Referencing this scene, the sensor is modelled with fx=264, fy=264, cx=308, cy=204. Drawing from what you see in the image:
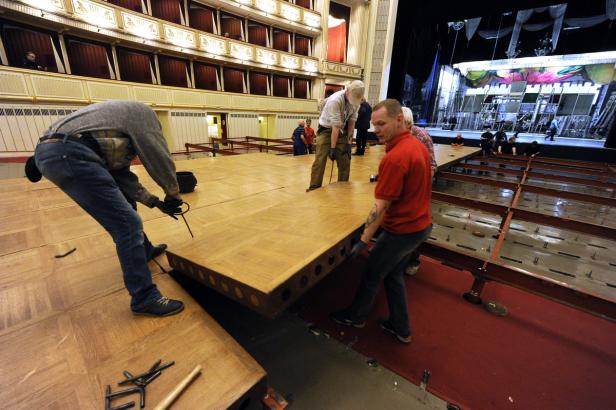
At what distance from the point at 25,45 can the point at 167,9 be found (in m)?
4.70

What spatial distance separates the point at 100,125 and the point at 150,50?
38.1ft

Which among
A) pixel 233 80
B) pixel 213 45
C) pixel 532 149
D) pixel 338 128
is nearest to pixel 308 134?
pixel 338 128

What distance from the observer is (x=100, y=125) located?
1180 mm

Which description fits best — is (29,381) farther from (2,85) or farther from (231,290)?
(2,85)

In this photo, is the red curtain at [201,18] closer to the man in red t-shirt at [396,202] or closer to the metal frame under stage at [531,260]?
the metal frame under stage at [531,260]

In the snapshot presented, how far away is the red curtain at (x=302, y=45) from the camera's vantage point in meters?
13.9

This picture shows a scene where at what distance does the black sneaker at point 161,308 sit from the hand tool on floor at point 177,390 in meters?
0.40

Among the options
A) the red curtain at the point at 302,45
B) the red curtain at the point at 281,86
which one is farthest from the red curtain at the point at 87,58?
the red curtain at the point at 302,45

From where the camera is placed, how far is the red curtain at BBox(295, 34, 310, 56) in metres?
13.9

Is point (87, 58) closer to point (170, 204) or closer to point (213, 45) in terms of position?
point (213, 45)

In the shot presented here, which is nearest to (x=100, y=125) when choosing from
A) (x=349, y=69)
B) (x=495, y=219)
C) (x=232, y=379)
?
(x=232, y=379)

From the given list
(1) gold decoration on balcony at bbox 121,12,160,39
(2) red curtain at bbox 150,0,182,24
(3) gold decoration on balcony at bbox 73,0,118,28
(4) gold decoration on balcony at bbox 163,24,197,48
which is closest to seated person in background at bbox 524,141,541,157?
(4) gold decoration on balcony at bbox 163,24,197,48

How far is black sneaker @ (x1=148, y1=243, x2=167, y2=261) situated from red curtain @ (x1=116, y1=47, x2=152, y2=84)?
11036 millimetres

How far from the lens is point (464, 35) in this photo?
533 inches
